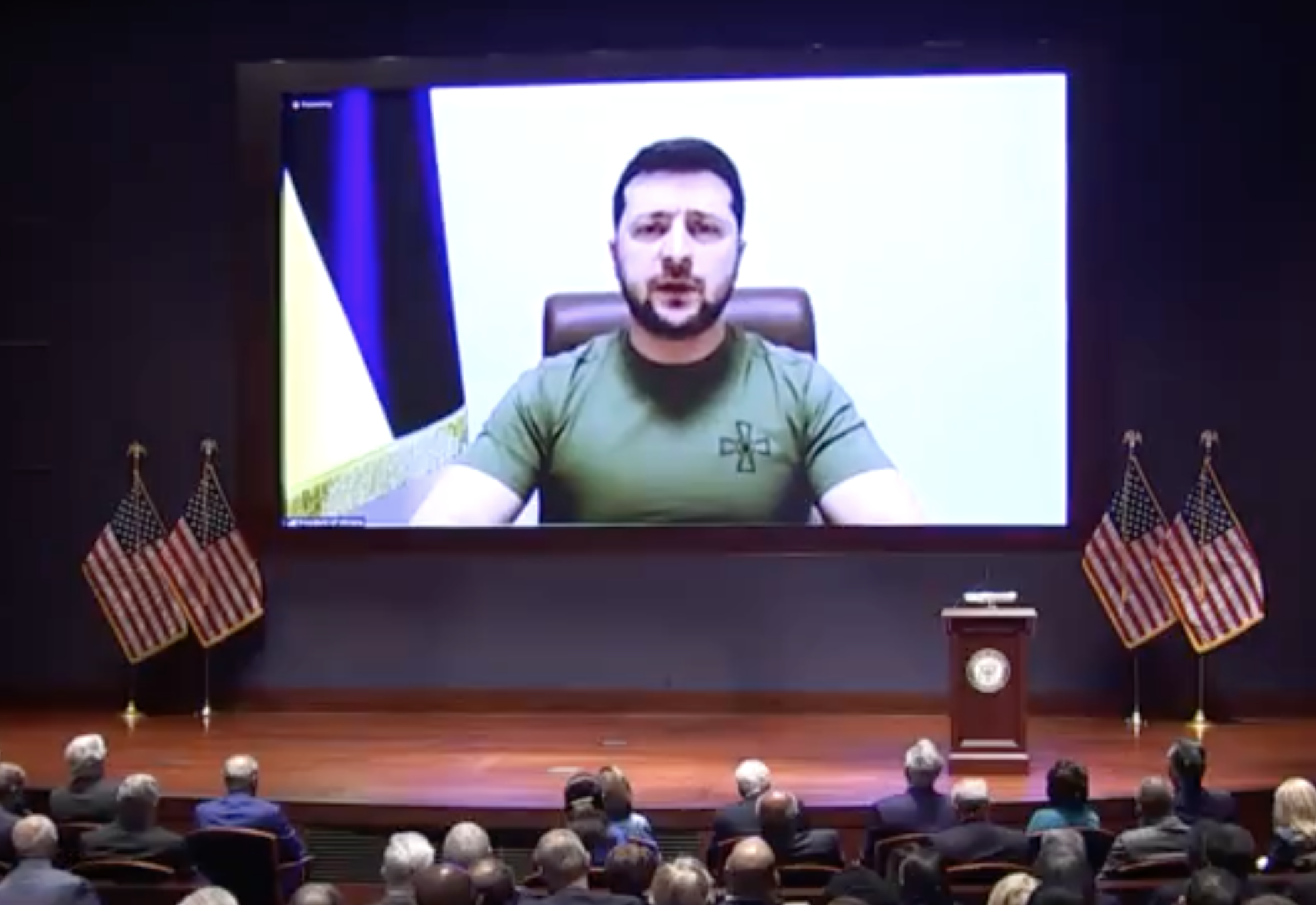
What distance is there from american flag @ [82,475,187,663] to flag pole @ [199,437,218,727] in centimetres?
19

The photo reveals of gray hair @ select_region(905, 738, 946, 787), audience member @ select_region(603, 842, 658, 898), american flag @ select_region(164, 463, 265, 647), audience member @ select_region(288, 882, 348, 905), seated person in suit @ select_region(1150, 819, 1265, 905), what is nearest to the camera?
audience member @ select_region(288, 882, 348, 905)

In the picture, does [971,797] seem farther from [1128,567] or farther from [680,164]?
[680,164]

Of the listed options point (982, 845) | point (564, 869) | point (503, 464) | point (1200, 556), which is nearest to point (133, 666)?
point (503, 464)

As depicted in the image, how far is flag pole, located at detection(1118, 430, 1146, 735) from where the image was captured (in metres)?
11.3

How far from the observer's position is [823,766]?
9.62m

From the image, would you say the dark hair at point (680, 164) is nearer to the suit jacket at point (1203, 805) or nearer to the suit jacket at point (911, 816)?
→ the suit jacket at point (911, 816)

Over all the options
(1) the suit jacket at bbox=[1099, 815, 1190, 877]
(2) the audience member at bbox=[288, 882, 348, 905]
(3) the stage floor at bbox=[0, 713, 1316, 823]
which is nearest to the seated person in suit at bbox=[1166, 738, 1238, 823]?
(1) the suit jacket at bbox=[1099, 815, 1190, 877]

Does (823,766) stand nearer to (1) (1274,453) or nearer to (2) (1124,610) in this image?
(2) (1124,610)

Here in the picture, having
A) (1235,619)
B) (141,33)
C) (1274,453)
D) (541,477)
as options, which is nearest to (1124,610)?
(1235,619)

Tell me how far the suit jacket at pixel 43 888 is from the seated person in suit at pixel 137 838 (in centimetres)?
85

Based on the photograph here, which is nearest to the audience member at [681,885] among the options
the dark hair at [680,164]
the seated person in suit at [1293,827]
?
the seated person in suit at [1293,827]

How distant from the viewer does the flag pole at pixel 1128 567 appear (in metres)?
11.3

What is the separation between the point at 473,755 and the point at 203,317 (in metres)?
3.59

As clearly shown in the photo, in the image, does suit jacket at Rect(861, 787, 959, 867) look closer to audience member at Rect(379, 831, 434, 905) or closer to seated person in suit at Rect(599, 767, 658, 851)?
seated person in suit at Rect(599, 767, 658, 851)
